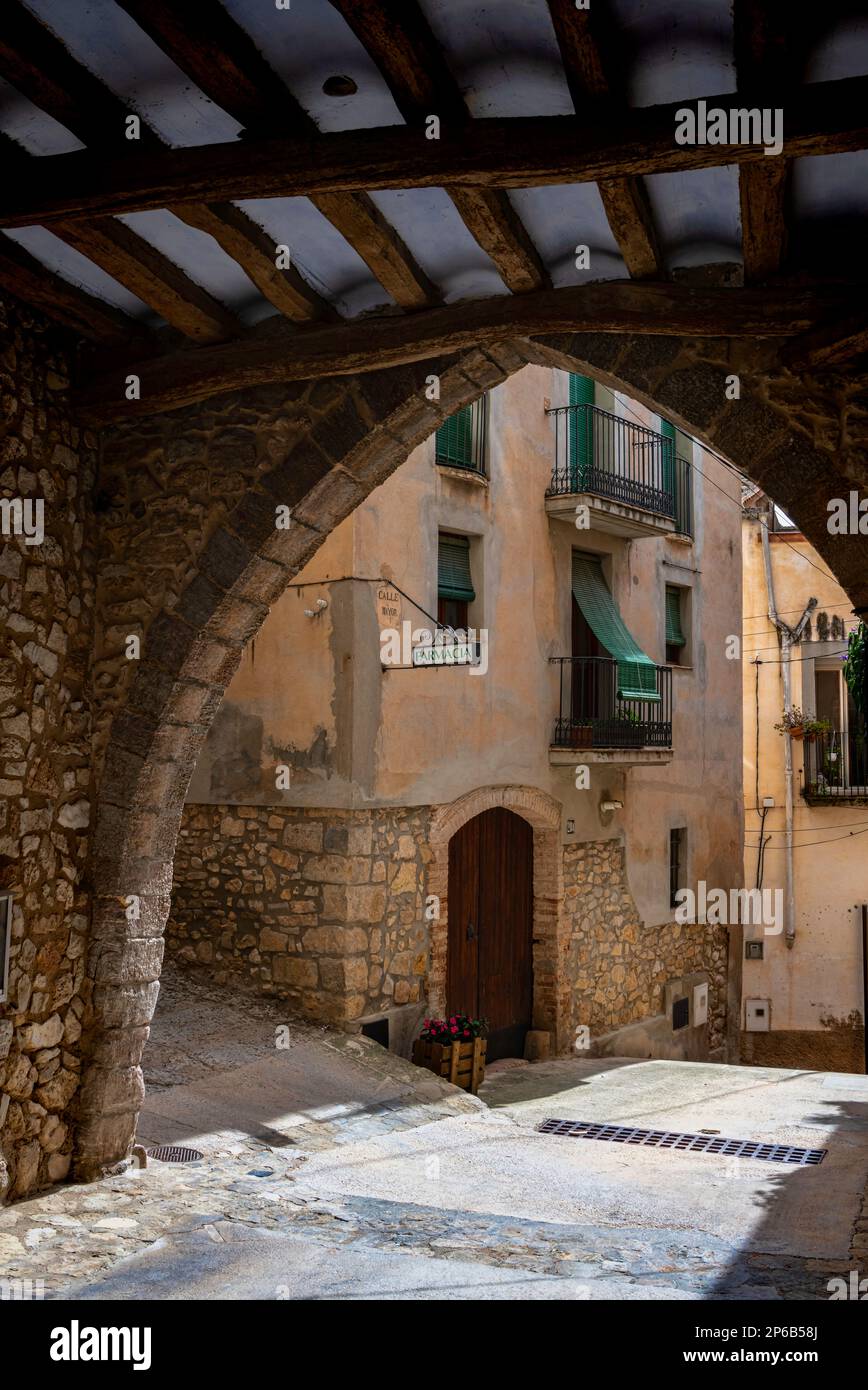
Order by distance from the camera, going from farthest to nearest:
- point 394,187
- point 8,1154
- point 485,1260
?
1. point 8,1154
2. point 485,1260
3. point 394,187

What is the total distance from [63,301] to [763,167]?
285 cm

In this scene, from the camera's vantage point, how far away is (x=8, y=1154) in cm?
496

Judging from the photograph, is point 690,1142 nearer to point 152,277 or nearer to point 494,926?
point 494,926

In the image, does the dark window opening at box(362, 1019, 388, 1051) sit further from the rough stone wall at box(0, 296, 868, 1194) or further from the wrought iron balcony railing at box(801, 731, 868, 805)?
the wrought iron balcony railing at box(801, 731, 868, 805)

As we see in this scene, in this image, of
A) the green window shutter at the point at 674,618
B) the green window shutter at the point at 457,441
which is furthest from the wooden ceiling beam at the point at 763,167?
→ the green window shutter at the point at 674,618

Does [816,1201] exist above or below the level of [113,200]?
below

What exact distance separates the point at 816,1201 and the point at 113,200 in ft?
17.6

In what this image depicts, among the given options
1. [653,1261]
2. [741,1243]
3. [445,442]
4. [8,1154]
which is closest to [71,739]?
[8,1154]

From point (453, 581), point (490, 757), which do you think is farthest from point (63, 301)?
point (490, 757)

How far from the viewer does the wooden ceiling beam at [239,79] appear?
3221mm

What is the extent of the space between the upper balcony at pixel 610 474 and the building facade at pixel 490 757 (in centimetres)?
3

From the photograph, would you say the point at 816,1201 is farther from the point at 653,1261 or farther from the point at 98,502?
the point at 98,502

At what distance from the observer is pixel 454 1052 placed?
9.34m

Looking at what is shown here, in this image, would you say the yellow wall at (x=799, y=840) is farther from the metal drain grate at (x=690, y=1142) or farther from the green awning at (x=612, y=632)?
the metal drain grate at (x=690, y=1142)
